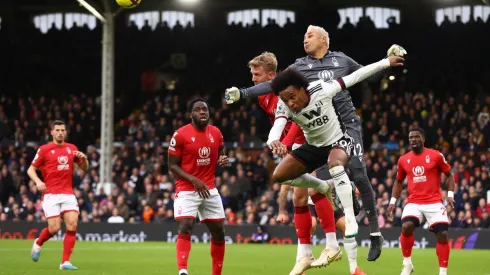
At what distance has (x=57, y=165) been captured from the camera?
1491 centimetres

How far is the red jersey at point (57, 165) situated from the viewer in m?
14.9

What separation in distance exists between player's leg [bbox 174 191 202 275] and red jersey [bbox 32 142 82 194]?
400cm

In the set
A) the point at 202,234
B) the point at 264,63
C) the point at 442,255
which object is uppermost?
the point at 264,63

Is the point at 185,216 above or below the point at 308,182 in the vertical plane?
below

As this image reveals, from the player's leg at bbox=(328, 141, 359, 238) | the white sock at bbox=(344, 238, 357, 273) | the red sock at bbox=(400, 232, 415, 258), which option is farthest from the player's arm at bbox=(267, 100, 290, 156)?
the red sock at bbox=(400, 232, 415, 258)

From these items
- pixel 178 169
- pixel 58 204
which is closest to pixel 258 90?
pixel 178 169

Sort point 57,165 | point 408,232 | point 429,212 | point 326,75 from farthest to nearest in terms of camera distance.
A: point 57,165 → point 429,212 → point 408,232 → point 326,75

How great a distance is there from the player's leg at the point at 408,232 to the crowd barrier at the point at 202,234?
9.42 m

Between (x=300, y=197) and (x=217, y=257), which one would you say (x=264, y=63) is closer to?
(x=300, y=197)

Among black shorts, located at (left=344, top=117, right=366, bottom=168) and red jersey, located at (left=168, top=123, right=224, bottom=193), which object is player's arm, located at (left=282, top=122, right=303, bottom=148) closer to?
black shorts, located at (left=344, top=117, right=366, bottom=168)

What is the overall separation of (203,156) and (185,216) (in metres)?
0.86

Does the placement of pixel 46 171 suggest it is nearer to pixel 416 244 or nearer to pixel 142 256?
pixel 142 256

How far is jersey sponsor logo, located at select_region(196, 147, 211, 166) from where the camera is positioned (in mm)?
11620

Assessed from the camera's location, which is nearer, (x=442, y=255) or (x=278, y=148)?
(x=278, y=148)
